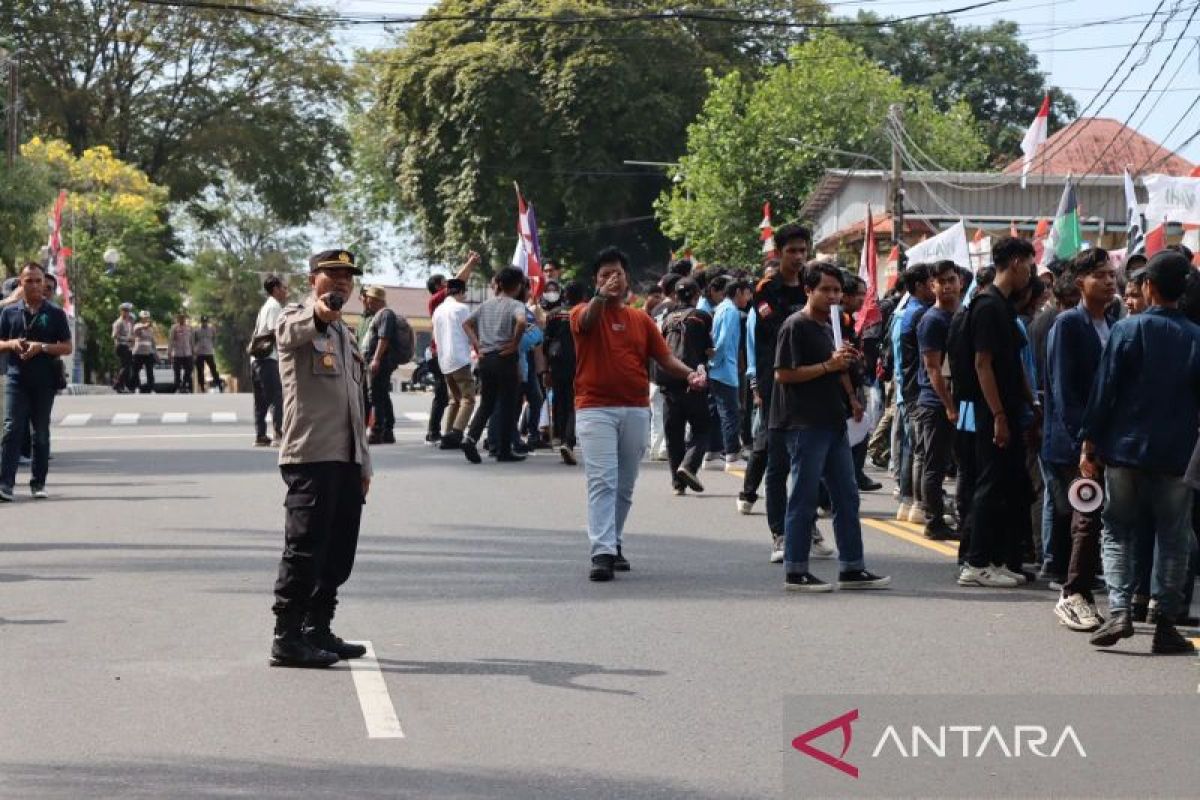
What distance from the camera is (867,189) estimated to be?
57.8m

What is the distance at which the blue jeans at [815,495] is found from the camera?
37.5 ft

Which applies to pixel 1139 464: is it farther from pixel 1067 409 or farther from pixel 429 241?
pixel 429 241

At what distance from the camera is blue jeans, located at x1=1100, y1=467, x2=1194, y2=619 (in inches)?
366

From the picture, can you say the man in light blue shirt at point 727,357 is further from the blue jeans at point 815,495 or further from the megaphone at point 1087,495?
the megaphone at point 1087,495

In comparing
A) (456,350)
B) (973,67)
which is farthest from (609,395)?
(973,67)

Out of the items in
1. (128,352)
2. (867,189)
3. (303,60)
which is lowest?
(128,352)

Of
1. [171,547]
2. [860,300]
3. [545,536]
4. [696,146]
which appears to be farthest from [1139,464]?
[696,146]

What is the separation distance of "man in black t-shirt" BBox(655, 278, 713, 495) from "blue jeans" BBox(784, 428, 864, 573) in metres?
4.17

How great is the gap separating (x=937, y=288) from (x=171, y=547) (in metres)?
5.18

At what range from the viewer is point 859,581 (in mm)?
11555

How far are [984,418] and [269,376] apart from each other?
1293 centimetres

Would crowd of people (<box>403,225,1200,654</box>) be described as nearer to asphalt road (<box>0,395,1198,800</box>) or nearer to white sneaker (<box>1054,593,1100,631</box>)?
white sneaker (<box>1054,593,1100,631</box>)

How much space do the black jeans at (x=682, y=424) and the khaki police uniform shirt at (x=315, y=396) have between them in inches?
291

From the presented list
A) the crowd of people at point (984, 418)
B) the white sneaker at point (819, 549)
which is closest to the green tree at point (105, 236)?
the crowd of people at point (984, 418)
